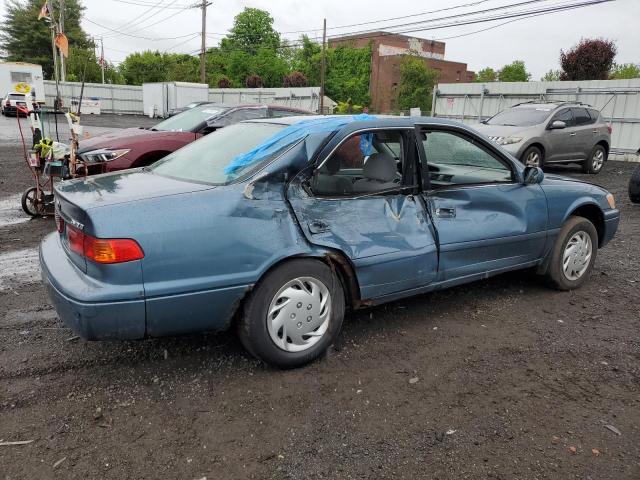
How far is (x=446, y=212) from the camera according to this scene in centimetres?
389

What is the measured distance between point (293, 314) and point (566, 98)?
17999 mm

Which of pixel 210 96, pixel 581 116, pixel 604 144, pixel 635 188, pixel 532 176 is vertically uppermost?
pixel 210 96

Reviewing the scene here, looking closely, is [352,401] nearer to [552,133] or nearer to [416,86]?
[552,133]

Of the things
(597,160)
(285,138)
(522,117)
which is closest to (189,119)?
(285,138)

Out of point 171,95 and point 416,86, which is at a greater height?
point 416,86

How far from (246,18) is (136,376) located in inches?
2930

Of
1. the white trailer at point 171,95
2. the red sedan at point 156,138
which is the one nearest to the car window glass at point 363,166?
the red sedan at point 156,138

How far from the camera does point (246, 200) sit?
3.06m

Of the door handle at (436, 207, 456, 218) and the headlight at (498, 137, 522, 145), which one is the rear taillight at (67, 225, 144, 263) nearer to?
the door handle at (436, 207, 456, 218)

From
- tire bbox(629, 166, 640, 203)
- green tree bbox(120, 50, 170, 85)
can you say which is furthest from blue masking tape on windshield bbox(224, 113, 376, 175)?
green tree bbox(120, 50, 170, 85)

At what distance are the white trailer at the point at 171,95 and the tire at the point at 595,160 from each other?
A: 94.8 ft

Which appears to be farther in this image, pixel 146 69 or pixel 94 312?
pixel 146 69

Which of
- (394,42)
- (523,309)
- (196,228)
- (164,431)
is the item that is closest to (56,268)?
(196,228)

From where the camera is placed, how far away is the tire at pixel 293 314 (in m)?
3.08
